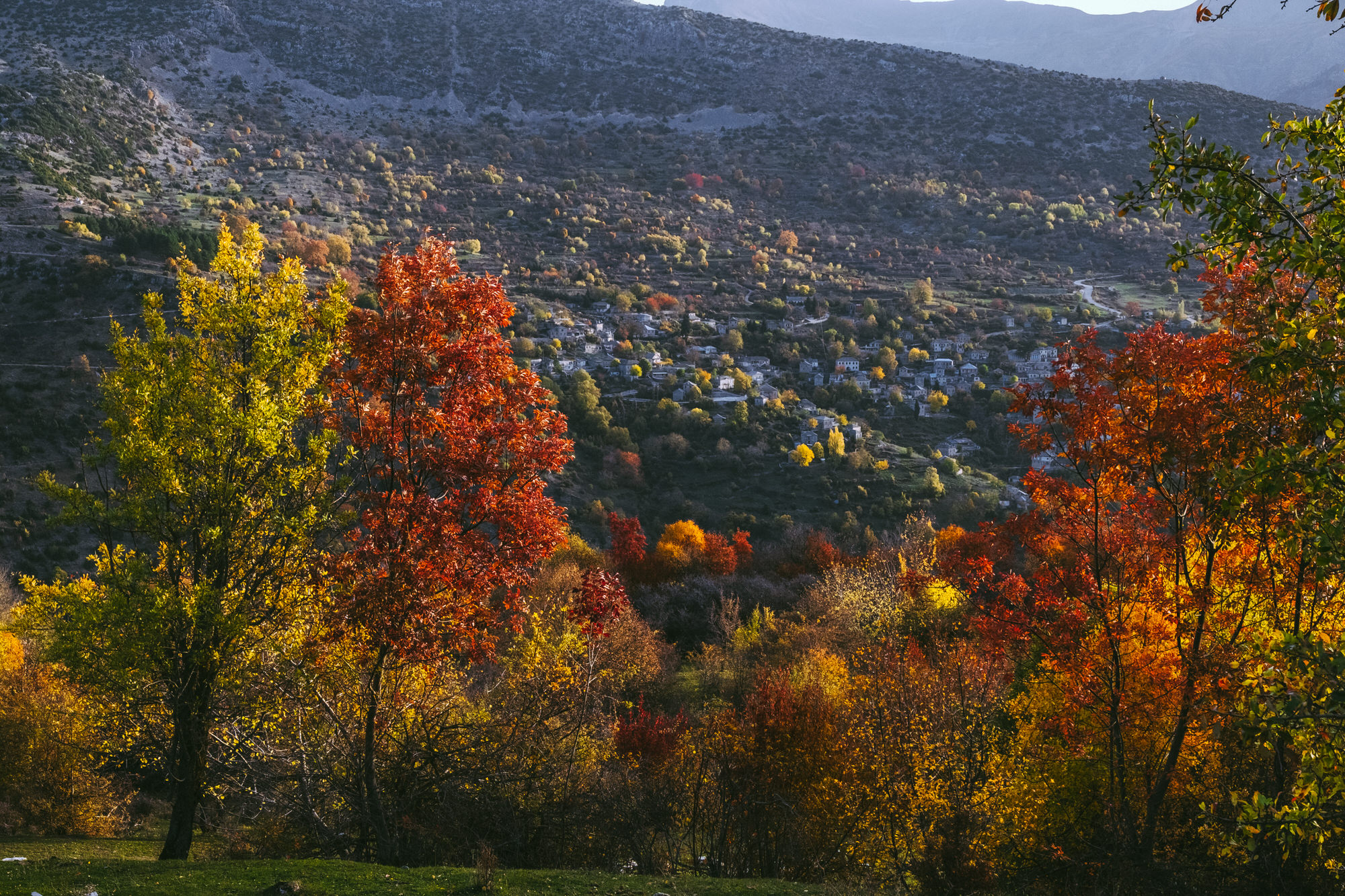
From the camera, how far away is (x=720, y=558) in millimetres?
47812

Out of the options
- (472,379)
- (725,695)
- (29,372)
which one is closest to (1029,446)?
(472,379)

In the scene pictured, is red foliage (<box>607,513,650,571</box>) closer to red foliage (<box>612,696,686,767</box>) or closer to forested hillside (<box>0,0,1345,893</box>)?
forested hillside (<box>0,0,1345,893</box>)

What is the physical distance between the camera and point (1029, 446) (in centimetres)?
1222

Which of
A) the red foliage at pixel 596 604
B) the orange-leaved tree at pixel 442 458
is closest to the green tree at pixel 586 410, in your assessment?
the orange-leaved tree at pixel 442 458

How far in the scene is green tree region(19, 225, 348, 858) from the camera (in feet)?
34.4

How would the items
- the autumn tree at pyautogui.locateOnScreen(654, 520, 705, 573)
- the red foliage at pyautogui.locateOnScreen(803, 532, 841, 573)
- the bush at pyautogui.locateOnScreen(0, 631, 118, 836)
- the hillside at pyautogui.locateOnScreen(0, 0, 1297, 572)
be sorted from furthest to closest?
the hillside at pyautogui.locateOnScreen(0, 0, 1297, 572) < the autumn tree at pyautogui.locateOnScreen(654, 520, 705, 573) < the red foliage at pyautogui.locateOnScreen(803, 532, 841, 573) < the bush at pyautogui.locateOnScreen(0, 631, 118, 836)

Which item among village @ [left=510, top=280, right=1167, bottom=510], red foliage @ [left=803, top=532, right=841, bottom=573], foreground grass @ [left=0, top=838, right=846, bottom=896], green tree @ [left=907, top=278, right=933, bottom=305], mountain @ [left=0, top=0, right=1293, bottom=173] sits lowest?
red foliage @ [left=803, top=532, right=841, bottom=573]

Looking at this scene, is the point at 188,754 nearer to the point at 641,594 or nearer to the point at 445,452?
the point at 445,452

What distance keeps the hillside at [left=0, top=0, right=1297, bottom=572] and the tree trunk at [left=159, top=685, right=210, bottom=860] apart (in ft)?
115

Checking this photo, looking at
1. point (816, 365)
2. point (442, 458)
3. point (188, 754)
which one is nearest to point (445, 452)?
point (442, 458)

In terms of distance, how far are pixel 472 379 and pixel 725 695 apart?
2219 centimetres

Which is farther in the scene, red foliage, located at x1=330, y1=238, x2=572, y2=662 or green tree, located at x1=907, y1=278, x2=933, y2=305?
green tree, located at x1=907, y1=278, x2=933, y2=305

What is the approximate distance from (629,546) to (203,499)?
3602 cm

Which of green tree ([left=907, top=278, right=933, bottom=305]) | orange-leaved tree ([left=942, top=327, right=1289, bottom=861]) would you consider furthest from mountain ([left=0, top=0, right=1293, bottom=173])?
orange-leaved tree ([left=942, top=327, right=1289, bottom=861])
